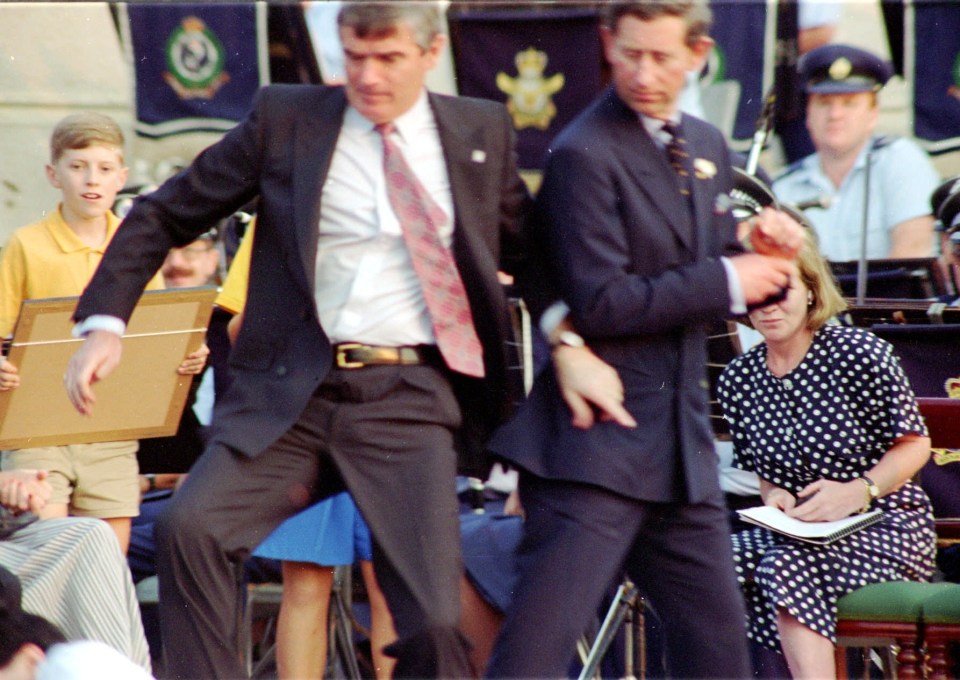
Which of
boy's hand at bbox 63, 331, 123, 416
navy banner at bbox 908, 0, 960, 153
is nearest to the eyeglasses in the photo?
boy's hand at bbox 63, 331, 123, 416

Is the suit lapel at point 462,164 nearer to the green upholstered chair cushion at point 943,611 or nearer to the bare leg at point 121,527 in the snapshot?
the green upholstered chair cushion at point 943,611

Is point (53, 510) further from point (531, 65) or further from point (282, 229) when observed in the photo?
point (531, 65)

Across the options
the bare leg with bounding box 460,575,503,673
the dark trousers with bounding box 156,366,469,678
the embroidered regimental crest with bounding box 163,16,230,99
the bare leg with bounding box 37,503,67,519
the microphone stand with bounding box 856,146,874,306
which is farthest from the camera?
the embroidered regimental crest with bounding box 163,16,230,99

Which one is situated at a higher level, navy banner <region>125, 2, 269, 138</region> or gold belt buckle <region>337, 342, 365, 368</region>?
navy banner <region>125, 2, 269, 138</region>

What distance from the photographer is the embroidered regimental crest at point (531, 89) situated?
8141 mm

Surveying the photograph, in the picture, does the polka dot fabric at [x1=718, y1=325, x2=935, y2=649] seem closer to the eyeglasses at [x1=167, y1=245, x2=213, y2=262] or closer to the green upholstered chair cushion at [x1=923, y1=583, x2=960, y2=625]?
the green upholstered chair cushion at [x1=923, y1=583, x2=960, y2=625]

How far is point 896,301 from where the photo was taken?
5.12 meters

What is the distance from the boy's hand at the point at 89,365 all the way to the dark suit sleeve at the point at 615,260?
0.98 m

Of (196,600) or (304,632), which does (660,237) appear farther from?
(304,632)

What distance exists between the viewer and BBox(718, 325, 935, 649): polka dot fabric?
4.18 m

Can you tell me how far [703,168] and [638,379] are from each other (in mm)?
501

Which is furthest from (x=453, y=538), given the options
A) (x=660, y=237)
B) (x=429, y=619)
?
(x=660, y=237)

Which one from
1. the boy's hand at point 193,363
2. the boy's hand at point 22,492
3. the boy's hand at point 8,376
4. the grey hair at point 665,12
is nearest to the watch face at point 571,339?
the grey hair at point 665,12

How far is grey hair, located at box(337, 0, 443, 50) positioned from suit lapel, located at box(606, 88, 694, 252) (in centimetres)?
44
